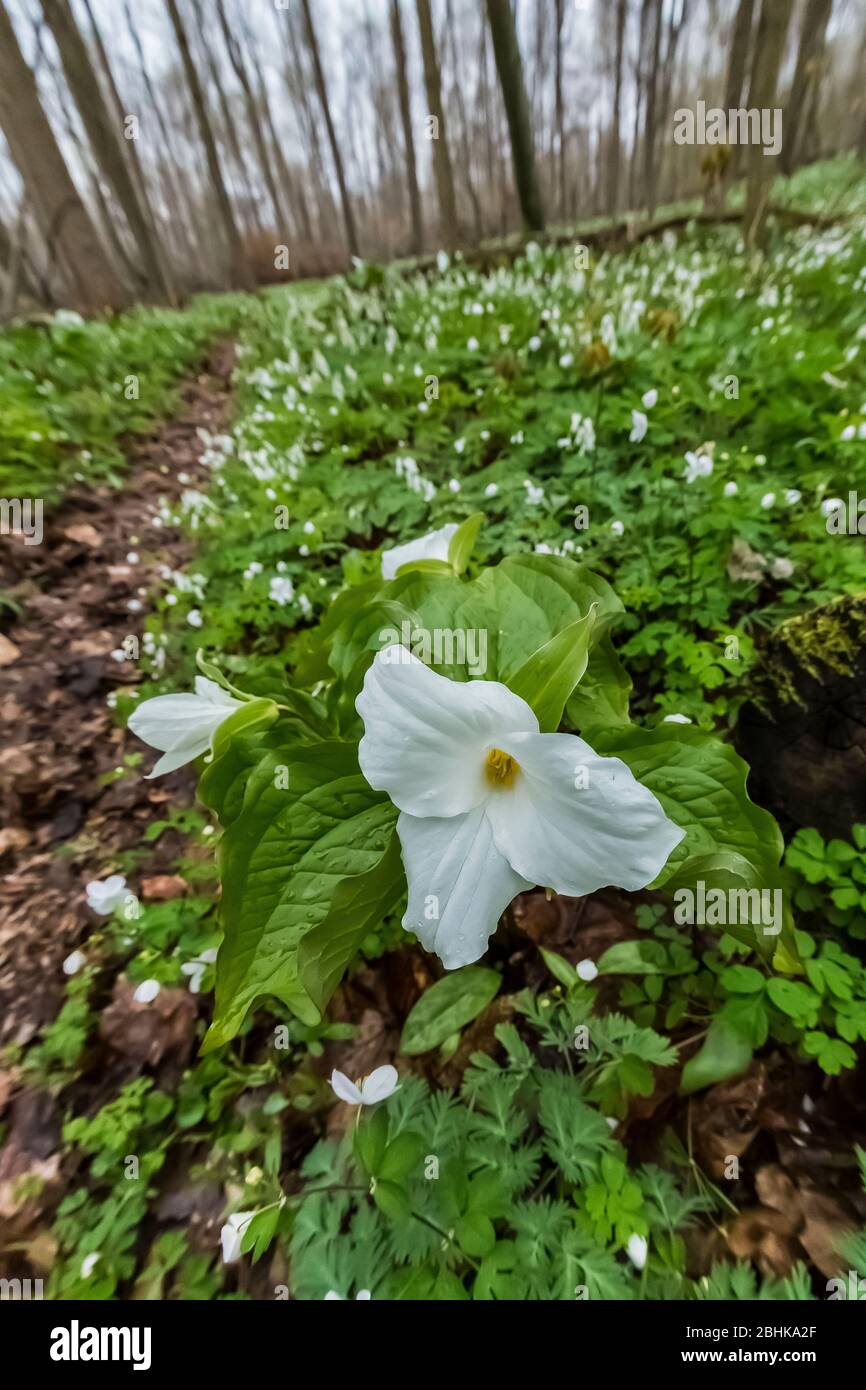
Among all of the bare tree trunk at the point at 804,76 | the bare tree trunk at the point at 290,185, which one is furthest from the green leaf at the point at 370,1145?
the bare tree trunk at the point at 290,185

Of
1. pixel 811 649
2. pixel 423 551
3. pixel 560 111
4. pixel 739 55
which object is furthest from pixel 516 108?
pixel 811 649

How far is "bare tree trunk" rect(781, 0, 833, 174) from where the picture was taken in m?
3.12

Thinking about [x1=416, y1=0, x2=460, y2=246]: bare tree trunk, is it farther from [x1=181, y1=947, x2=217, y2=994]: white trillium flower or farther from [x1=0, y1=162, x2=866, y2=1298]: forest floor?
[x1=181, y1=947, x2=217, y2=994]: white trillium flower

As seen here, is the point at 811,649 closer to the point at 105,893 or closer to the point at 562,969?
the point at 562,969

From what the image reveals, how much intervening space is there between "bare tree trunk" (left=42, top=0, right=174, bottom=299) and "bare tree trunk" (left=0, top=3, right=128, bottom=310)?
35cm

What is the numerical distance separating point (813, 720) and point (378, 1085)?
1083mm

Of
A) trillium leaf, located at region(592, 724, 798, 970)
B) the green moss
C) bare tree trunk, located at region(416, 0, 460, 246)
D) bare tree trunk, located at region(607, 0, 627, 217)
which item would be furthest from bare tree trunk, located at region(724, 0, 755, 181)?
trillium leaf, located at region(592, 724, 798, 970)

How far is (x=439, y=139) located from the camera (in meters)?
5.05

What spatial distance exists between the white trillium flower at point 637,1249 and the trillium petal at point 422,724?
720 mm

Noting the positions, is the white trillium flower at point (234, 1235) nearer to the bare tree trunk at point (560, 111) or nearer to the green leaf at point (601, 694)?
the green leaf at point (601, 694)
